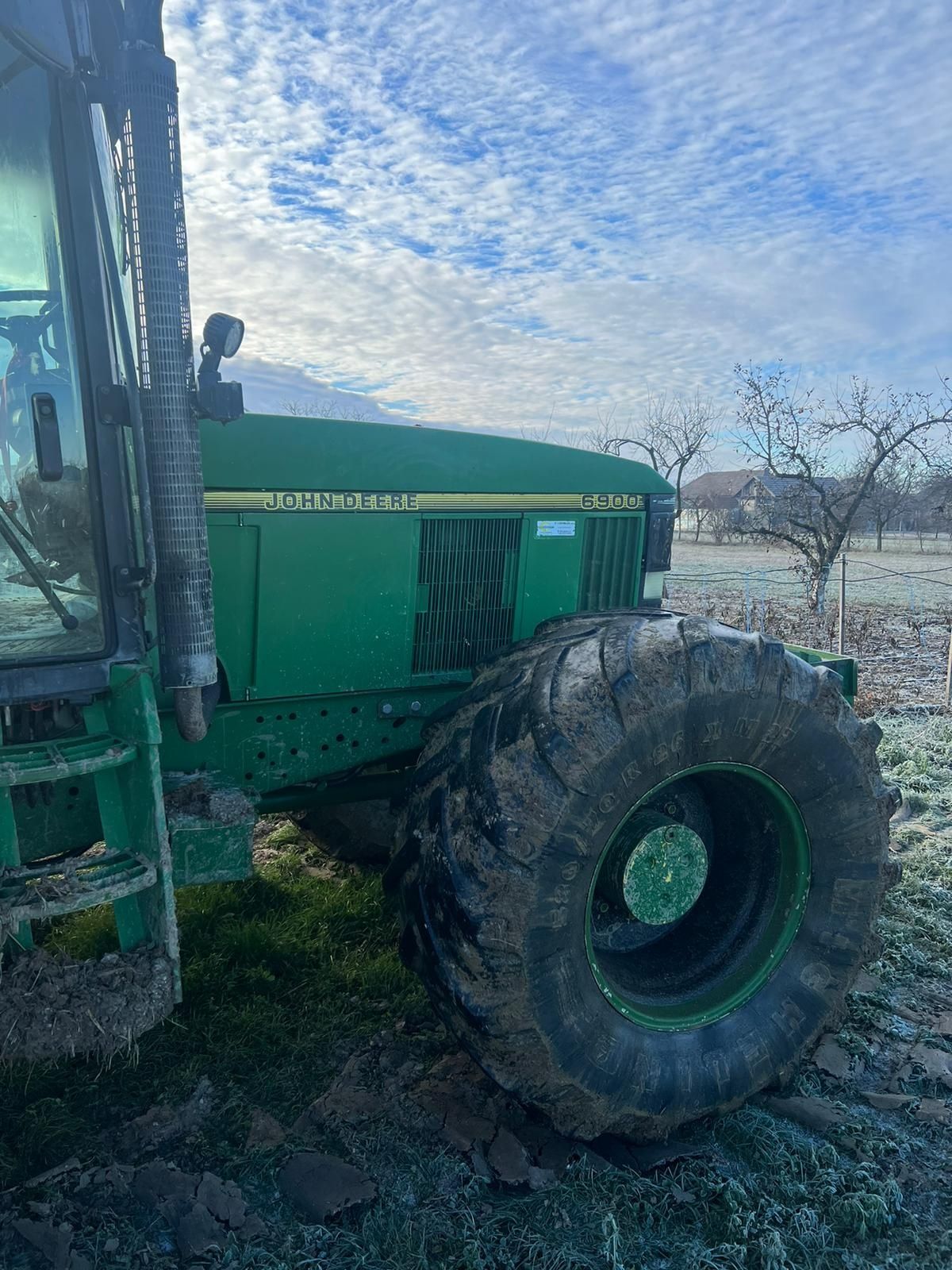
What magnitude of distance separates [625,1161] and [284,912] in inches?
73.2

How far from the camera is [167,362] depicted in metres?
2.43

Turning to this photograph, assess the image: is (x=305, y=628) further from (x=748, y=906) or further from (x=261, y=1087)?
(x=748, y=906)

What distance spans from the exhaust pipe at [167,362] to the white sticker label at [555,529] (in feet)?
4.86

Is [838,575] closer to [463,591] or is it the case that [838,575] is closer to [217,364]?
[463,591]

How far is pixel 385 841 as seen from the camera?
408 centimetres

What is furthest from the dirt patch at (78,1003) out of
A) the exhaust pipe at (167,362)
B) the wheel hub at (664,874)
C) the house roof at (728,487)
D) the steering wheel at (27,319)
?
the house roof at (728,487)

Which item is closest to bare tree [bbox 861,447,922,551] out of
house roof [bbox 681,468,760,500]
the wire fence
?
the wire fence

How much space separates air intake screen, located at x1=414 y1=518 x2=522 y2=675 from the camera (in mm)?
3461

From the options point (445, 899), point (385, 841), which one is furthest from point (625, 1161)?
point (385, 841)

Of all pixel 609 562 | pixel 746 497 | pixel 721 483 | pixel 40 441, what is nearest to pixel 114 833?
pixel 40 441

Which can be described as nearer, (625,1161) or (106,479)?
(106,479)

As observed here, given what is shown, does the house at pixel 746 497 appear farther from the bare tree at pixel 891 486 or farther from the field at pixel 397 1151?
the field at pixel 397 1151

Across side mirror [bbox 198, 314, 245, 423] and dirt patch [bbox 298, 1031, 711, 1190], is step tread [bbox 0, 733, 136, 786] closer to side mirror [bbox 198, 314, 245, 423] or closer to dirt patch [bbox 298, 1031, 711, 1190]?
side mirror [bbox 198, 314, 245, 423]

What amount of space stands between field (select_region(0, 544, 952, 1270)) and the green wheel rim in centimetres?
39
